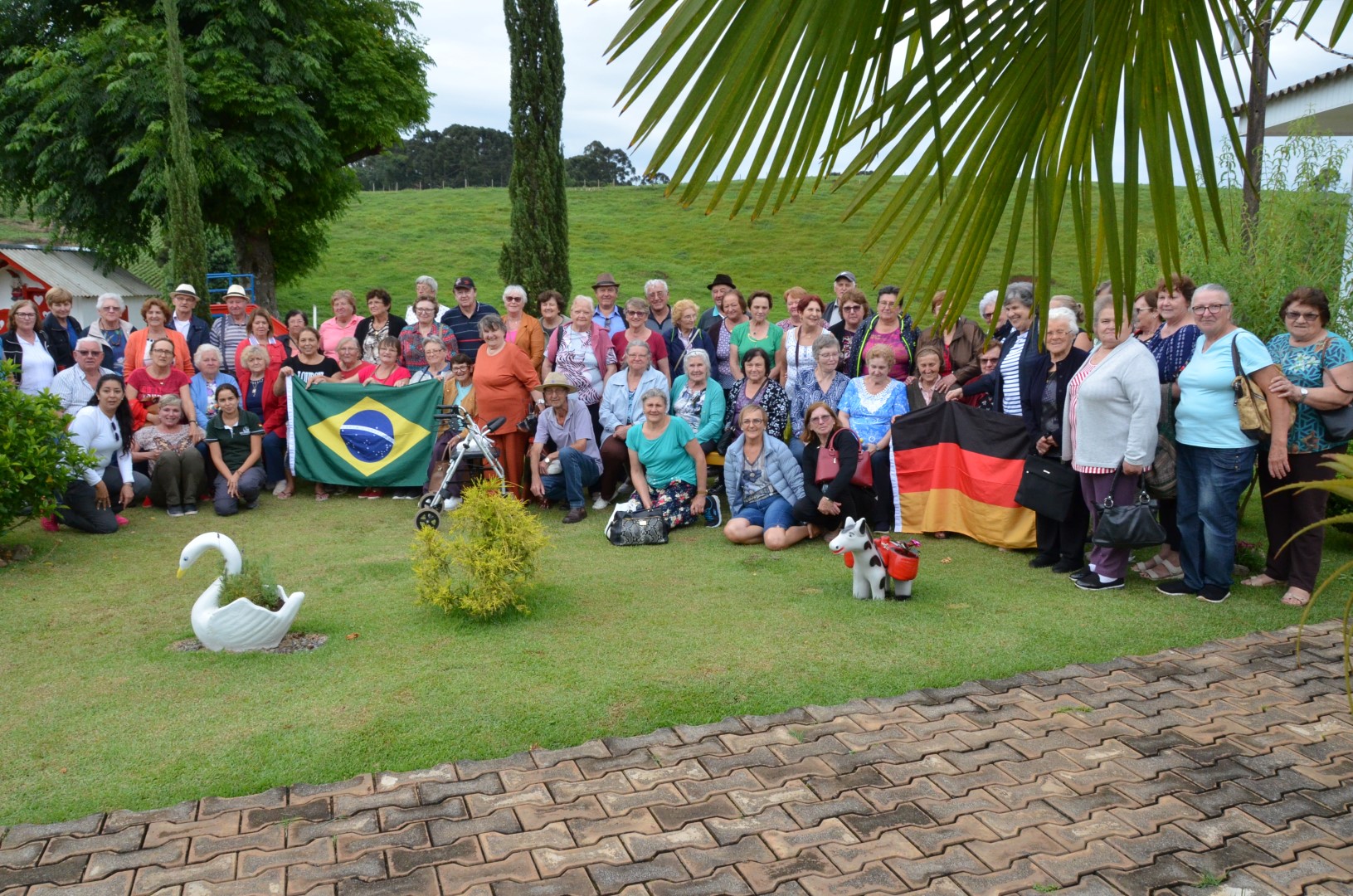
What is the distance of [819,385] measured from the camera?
30.5ft

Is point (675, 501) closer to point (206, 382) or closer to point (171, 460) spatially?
point (171, 460)

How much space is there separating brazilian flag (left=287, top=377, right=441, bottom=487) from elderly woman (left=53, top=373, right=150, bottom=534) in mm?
1695

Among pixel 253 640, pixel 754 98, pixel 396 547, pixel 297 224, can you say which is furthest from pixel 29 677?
pixel 297 224

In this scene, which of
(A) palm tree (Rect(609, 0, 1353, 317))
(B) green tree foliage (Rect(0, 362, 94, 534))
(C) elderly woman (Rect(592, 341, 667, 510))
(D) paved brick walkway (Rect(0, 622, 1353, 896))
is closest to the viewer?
(A) palm tree (Rect(609, 0, 1353, 317))

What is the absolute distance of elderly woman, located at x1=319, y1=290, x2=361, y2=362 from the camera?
11.8 m

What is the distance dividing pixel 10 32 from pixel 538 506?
23.3 meters

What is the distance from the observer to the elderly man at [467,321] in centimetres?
1120

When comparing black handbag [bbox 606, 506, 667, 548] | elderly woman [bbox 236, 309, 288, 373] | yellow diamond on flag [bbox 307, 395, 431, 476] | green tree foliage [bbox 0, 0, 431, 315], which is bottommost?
black handbag [bbox 606, 506, 667, 548]

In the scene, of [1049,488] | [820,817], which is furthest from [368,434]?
[820,817]

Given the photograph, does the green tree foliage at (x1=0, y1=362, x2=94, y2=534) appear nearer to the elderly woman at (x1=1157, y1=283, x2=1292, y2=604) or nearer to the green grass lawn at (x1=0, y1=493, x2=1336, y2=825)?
the green grass lawn at (x1=0, y1=493, x2=1336, y2=825)

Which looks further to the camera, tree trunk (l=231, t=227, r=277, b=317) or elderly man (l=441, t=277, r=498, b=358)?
tree trunk (l=231, t=227, r=277, b=317)

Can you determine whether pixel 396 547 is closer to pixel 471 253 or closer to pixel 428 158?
pixel 471 253

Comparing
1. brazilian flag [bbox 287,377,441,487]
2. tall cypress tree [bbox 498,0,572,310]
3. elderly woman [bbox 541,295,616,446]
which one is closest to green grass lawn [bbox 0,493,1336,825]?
elderly woman [bbox 541,295,616,446]

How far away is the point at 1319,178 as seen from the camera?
30.2ft
